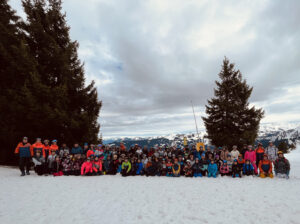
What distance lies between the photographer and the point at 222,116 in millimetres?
20047

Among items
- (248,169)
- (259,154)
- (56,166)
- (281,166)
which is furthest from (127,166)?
(281,166)

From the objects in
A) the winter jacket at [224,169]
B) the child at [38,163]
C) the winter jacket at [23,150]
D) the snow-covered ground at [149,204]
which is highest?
the winter jacket at [23,150]

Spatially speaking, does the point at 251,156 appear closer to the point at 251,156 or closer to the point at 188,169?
the point at 251,156

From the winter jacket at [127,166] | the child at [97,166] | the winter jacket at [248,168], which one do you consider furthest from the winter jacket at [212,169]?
the child at [97,166]

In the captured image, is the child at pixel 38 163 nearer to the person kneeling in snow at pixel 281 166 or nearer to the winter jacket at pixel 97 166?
the winter jacket at pixel 97 166

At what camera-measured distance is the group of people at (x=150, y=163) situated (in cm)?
1034

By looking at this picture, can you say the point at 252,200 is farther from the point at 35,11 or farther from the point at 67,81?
the point at 35,11

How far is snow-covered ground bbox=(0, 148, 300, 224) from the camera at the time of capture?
A: 4637mm

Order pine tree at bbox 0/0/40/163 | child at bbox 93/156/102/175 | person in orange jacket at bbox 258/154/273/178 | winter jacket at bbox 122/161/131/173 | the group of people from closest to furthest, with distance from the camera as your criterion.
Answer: person in orange jacket at bbox 258/154/273/178 → the group of people → child at bbox 93/156/102/175 → winter jacket at bbox 122/161/131/173 → pine tree at bbox 0/0/40/163

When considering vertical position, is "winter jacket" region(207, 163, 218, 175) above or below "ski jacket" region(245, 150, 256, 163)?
below

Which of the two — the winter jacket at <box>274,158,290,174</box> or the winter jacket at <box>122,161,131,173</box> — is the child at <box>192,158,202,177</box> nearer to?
the winter jacket at <box>122,161,131,173</box>

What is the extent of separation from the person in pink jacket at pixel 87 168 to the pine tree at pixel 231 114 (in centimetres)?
1437

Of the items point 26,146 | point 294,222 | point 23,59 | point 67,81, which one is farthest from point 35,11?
point 294,222

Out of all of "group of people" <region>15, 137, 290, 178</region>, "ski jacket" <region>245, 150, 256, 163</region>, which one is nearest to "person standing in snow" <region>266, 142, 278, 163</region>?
"group of people" <region>15, 137, 290, 178</region>
